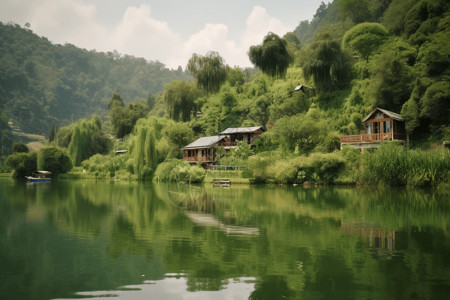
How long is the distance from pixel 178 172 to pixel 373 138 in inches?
976

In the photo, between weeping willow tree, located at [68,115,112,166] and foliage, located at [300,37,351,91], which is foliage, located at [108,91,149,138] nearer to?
weeping willow tree, located at [68,115,112,166]

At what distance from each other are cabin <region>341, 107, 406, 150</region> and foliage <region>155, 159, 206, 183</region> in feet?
61.7

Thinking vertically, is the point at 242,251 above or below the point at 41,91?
below

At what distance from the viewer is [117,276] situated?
885 centimetres

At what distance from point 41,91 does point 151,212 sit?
150 meters

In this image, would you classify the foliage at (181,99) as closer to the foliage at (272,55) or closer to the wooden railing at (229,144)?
the foliage at (272,55)

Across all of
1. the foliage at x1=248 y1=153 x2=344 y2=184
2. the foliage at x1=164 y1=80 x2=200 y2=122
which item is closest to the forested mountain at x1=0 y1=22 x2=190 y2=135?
the foliage at x1=164 y1=80 x2=200 y2=122

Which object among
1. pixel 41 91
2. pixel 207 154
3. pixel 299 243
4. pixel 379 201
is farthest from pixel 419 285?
pixel 41 91

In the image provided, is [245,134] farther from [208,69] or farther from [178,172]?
[208,69]

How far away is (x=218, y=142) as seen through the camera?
5719 centimetres

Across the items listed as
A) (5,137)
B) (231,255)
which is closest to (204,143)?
(231,255)

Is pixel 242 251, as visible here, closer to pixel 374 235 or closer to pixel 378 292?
pixel 378 292

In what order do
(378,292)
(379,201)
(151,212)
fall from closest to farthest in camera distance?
(378,292) < (151,212) < (379,201)

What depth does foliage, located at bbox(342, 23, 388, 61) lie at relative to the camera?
5425 centimetres
